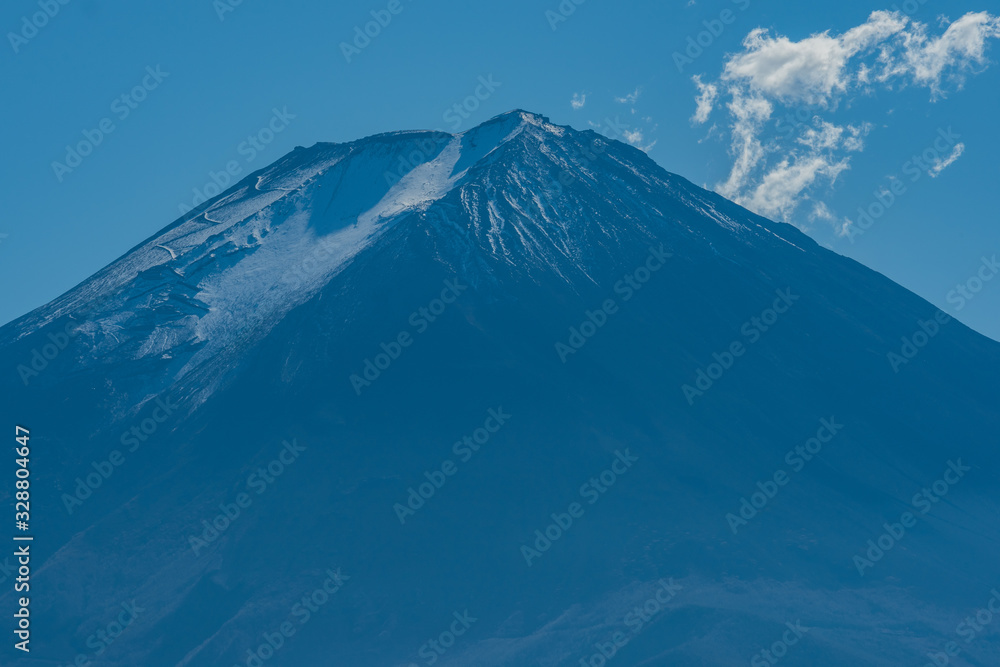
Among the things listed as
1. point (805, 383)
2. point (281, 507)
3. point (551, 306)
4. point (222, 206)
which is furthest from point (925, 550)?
point (222, 206)

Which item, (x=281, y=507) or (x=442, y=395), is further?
(x=442, y=395)

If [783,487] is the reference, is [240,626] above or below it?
below

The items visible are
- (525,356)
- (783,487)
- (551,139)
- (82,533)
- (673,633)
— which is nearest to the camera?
(673,633)

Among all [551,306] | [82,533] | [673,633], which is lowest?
[82,533]

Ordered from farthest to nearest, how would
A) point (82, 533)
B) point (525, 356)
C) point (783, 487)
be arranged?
point (525, 356), point (783, 487), point (82, 533)

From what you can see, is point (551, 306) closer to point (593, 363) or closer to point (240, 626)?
point (593, 363)

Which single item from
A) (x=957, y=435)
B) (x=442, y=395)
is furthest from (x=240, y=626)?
(x=957, y=435)
